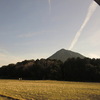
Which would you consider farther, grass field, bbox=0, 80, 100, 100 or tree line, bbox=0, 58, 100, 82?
tree line, bbox=0, 58, 100, 82

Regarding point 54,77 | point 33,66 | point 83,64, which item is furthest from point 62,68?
point 33,66

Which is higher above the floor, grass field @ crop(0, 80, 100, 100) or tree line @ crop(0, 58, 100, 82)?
tree line @ crop(0, 58, 100, 82)

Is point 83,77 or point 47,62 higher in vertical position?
point 47,62

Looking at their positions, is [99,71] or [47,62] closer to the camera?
[99,71]

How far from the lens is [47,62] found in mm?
72000

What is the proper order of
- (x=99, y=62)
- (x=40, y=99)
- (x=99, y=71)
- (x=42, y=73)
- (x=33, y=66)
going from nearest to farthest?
1. (x=40, y=99)
2. (x=99, y=71)
3. (x=99, y=62)
4. (x=42, y=73)
5. (x=33, y=66)

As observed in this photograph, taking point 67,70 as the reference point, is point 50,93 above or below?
below

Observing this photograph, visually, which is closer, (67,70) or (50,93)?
(50,93)

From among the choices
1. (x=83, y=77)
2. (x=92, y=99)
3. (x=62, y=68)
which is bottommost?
(x=92, y=99)

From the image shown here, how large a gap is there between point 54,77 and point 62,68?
19.6 ft

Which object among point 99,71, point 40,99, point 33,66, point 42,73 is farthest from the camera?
point 33,66

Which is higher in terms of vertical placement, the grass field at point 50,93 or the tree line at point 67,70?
the tree line at point 67,70

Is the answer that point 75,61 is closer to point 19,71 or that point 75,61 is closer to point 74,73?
point 74,73

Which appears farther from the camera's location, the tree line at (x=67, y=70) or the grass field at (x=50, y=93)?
the tree line at (x=67, y=70)
